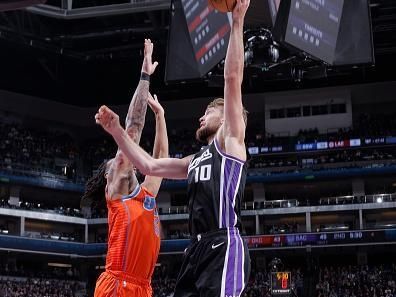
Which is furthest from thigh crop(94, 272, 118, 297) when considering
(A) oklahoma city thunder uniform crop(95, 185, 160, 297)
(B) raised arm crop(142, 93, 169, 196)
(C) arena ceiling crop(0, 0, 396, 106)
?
(C) arena ceiling crop(0, 0, 396, 106)

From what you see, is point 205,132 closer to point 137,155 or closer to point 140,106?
point 137,155

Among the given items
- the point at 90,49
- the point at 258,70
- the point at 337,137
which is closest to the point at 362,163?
the point at 337,137

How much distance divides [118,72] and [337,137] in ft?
49.5

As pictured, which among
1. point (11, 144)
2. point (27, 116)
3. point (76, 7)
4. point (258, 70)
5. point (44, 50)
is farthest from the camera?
point (27, 116)

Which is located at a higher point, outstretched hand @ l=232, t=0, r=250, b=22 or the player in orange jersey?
outstretched hand @ l=232, t=0, r=250, b=22

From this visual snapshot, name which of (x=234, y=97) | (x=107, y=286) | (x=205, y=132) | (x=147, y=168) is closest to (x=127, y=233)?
(x=107, y=286)

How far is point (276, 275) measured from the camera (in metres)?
23.2

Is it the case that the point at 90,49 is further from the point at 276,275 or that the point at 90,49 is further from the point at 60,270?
the point at 276,275

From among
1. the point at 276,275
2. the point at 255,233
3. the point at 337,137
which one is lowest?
the point at 276,275

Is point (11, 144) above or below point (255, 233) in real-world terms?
above

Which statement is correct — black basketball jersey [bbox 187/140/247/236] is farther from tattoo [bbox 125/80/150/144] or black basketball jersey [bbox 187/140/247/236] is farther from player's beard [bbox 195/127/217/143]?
tattoo [bbox 125/80/150/144]

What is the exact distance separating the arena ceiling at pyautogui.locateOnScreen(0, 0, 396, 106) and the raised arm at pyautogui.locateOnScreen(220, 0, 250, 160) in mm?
25339

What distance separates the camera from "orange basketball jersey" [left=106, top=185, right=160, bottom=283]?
5906mm

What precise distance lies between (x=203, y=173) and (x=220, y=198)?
0.23 m
